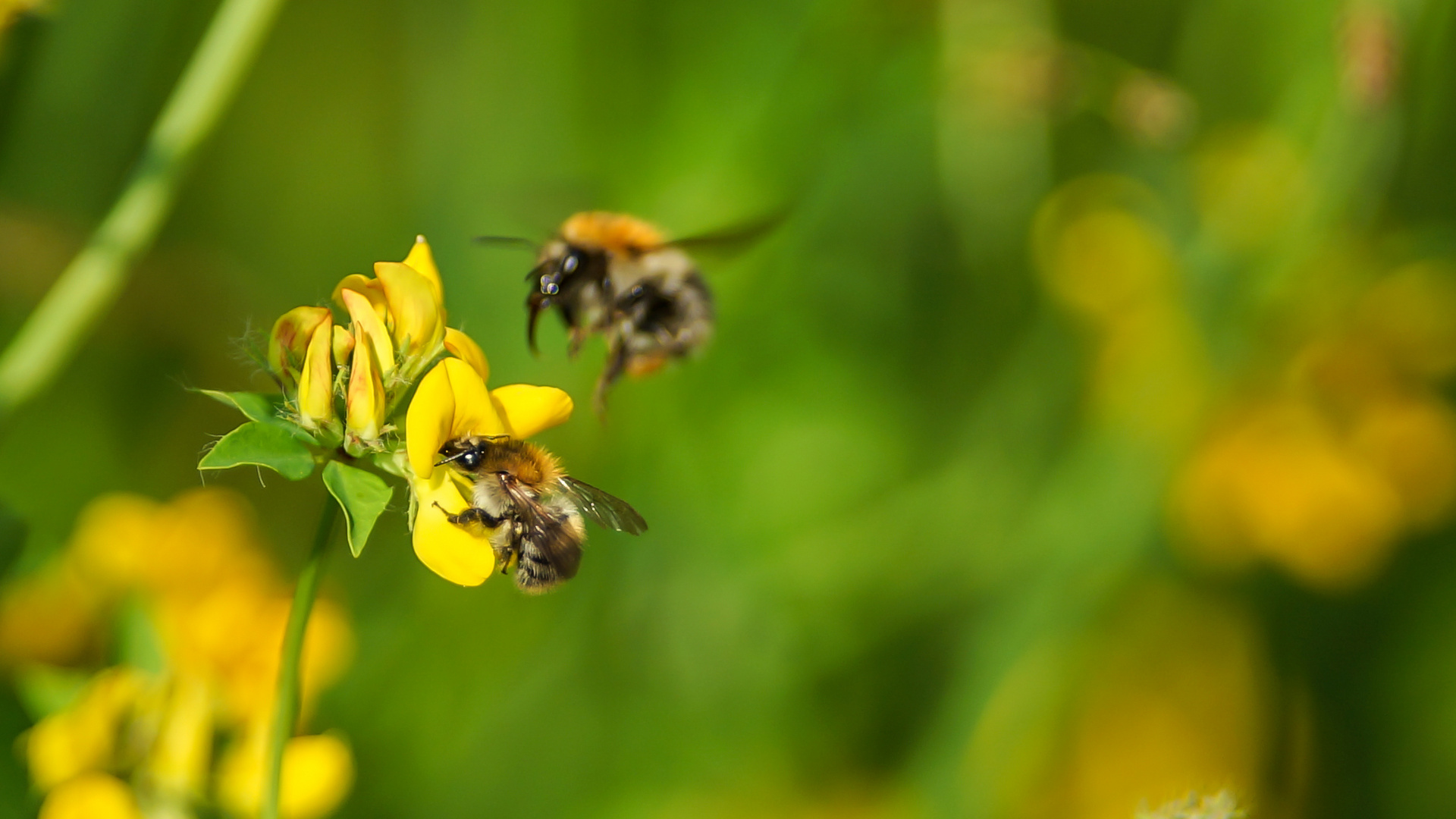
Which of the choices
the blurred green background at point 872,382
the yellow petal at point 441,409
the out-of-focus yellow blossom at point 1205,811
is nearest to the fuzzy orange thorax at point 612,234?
the blurred green background at point 872,382

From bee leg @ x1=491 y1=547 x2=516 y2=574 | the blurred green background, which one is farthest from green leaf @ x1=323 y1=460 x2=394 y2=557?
the blurred green background

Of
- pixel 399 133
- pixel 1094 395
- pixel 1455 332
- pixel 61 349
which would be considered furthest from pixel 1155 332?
pixel 61 349

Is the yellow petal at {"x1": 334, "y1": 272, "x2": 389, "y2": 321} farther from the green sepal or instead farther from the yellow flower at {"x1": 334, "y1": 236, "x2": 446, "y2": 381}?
the green sepal

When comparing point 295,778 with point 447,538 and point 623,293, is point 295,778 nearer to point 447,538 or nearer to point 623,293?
point 447,538

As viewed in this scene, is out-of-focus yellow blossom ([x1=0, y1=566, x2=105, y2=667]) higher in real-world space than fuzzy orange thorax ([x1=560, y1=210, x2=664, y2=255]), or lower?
lower

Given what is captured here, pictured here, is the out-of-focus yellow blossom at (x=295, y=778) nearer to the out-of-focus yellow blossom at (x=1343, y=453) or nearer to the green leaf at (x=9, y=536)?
the green leaf at (x=9, y=536)

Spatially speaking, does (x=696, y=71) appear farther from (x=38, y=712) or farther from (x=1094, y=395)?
(x=38, y=712)

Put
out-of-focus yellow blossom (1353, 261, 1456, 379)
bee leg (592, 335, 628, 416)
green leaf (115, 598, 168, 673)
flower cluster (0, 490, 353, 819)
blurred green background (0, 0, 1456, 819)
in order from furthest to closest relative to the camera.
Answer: out-of-focus yellow blossom (1353, 261, 1456, 379)
blurred green background (0, 0, 1456, 819)
bee leg (592, 335, 628, 416)
green leaf (115, 598, 168, 673)
flower cluster (0, 490, 353, 819)
